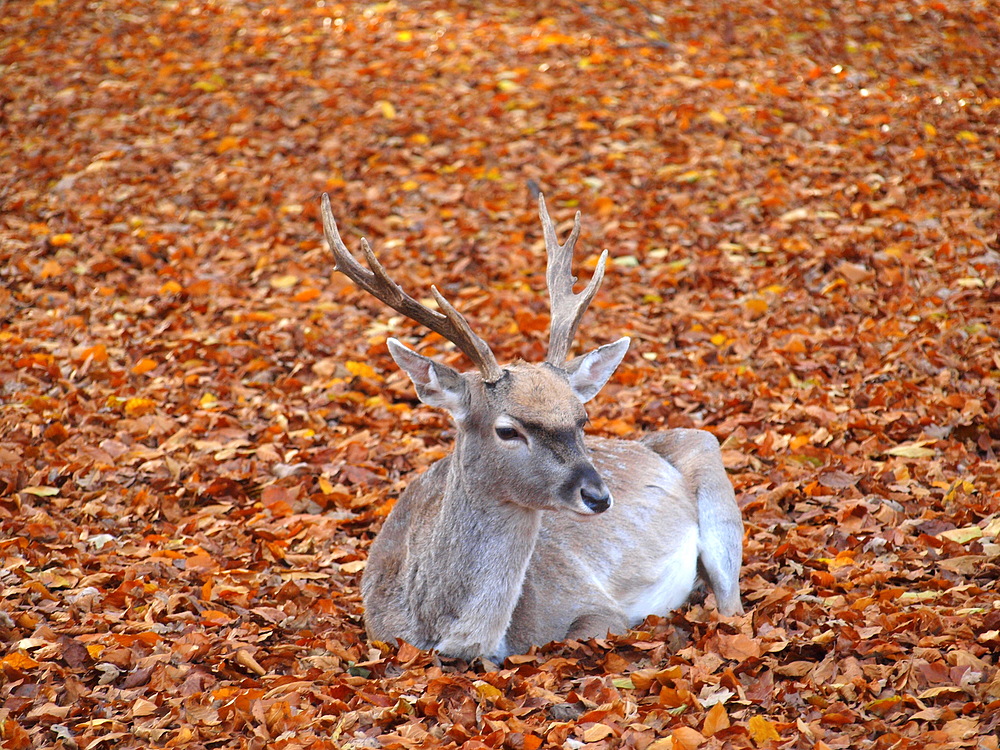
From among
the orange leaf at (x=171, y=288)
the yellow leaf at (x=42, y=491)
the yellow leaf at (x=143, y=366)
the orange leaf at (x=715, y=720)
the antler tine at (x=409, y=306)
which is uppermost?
the antler tine at (x=409, y=306)

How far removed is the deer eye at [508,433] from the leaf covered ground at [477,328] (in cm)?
102

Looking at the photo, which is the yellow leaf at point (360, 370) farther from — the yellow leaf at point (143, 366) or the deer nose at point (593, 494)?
the deer nose at point (593, 494)

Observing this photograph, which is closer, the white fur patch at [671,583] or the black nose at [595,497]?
the black nose at [595,497]

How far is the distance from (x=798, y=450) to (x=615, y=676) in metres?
2.63

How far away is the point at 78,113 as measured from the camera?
1138 centimetres

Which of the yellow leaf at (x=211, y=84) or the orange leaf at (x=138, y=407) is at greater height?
the yellow leaf at (x=211, y=84)

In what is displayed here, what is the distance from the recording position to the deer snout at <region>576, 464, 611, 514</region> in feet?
14.0

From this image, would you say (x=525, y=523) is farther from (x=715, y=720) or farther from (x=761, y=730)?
(x=761, y=730)

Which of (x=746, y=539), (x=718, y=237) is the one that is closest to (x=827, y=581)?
(x=746, y=539)

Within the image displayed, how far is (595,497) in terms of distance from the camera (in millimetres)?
4273

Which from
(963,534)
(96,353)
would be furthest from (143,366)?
(963,534)

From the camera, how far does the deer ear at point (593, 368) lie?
4797 millimetres

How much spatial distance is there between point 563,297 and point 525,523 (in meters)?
1.32

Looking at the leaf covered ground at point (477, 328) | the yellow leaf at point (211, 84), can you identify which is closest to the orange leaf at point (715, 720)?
the leaf covered ground at point (477, 328)
